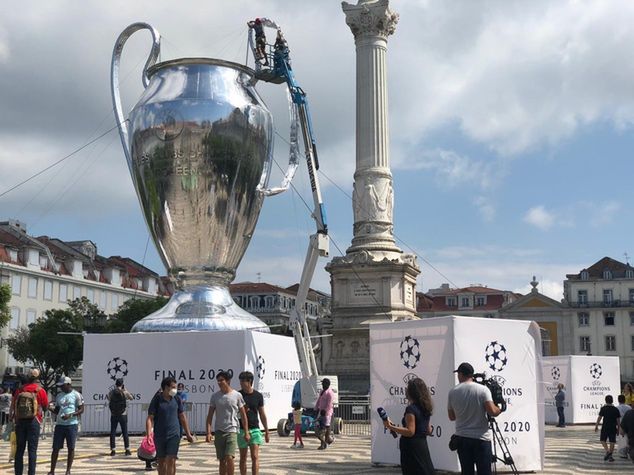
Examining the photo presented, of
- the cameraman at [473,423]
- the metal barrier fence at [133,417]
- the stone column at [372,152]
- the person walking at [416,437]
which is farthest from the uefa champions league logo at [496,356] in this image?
the stone column at [372,152]

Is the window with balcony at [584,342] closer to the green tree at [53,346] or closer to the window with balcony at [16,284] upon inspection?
the green tree at [53,346]

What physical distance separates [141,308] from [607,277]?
156ft

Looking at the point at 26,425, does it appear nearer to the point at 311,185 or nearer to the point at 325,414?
the point at 325,414

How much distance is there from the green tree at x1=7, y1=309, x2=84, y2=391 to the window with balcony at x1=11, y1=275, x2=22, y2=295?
5.70m

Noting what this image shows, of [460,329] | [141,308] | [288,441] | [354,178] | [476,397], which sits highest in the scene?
[354,178]

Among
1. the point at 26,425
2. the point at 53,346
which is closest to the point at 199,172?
the point at 26,425

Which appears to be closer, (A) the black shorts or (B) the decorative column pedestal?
(A) the black shorts

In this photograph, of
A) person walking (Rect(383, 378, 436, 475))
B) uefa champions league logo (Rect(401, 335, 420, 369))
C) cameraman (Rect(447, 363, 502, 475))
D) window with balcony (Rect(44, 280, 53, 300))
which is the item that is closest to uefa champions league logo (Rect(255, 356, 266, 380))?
uefa champions league logo (Rect(401, 335, 420, 369))

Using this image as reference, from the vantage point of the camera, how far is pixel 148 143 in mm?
20344

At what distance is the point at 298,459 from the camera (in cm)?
1461

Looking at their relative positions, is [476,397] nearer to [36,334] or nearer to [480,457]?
[480,457]

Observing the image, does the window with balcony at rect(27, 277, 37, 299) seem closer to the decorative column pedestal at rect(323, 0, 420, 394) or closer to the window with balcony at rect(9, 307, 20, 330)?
the window with balcony at rect(9, 307, 20, 330)

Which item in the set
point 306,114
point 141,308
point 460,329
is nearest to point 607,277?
point 141,308

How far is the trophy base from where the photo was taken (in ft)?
67.6
